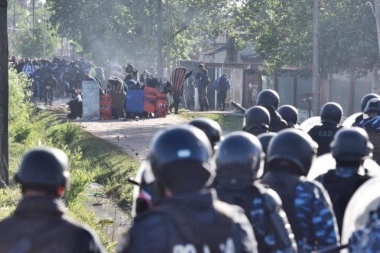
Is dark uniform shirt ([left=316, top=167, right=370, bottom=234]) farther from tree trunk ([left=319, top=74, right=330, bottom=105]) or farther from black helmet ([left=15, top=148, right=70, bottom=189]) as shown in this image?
tree trunk ([left=319, top=74, right=330, bottom=105])

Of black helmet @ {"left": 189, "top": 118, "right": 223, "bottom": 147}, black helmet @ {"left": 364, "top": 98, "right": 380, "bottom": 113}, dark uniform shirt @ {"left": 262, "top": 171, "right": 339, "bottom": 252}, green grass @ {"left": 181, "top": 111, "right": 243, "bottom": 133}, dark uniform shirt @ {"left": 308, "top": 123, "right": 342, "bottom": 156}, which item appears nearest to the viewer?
dark uniform shirt @ {"left": 262, "top": 171, "right": 339, "bottom": 252}

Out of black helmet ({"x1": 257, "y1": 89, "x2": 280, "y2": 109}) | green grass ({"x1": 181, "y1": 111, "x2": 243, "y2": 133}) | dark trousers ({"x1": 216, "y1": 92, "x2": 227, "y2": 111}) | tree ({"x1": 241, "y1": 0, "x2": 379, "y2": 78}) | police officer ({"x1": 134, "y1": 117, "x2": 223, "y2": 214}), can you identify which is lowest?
green grass ({"x1": 181, "y1": 111, "x2": 243, "y2": 133})

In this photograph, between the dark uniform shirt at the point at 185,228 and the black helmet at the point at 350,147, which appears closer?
the dark uniform shirt at the point at 185,228

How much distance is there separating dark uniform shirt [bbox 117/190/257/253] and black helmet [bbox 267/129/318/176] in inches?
70.4

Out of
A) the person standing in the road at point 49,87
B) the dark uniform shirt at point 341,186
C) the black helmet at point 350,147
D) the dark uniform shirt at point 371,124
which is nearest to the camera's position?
the dark uniform shirt at point 341,186

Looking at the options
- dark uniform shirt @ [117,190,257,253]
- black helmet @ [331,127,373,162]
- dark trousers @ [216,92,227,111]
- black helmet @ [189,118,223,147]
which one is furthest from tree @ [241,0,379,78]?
dark uniform shirt @ [117,190,257,253]

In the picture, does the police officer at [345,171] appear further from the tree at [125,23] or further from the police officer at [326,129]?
the tree at [125,23]

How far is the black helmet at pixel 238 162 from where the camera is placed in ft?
18.1

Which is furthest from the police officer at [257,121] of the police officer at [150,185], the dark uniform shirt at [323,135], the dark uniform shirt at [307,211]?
the dark uniform shirt at [307,211]

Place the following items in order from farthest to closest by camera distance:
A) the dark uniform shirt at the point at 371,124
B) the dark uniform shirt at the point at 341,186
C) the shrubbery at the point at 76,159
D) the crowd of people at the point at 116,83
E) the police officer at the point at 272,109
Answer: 1. the crowd of people at the point at 116,83
2. the shrubbery at the point at 76,159
3. the dark uniform shirt at the point at 371,124
4. the police officer at the point at 272,109
5. the dark uniform shirt at the point at 341,186

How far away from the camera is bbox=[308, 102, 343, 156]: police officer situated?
1045cm

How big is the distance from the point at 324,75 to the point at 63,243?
31673 mm

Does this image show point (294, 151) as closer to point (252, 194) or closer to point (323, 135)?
point (252, 194)

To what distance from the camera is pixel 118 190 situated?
53.3ft
